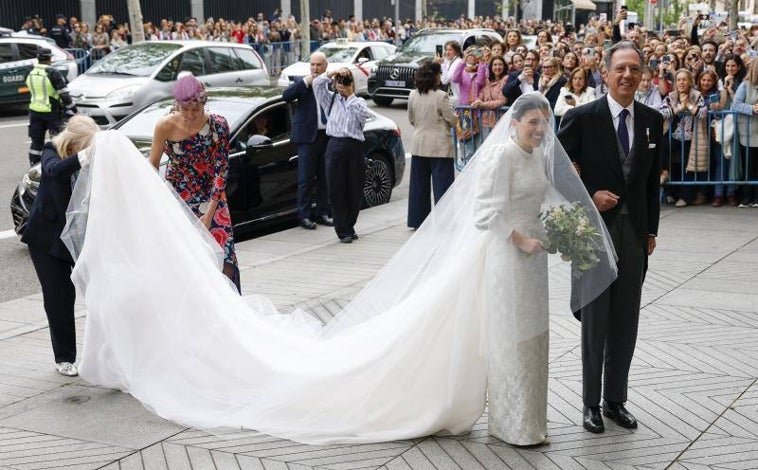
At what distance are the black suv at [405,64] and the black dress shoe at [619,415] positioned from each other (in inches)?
775

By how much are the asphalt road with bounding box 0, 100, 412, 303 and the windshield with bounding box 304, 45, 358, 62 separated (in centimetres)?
181

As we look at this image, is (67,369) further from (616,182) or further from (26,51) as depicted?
(26,51)

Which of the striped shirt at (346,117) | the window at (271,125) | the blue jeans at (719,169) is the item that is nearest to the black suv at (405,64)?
the blue jeans at (719,169)

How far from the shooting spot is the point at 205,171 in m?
7.03

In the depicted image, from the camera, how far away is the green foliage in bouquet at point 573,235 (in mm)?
5121

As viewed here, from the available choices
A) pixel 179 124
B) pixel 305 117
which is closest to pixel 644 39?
pixel 305 117

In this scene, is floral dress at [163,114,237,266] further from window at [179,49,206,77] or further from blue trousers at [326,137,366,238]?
window at [179,49,206,77]

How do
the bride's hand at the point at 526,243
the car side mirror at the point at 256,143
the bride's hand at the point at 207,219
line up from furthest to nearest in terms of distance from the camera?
the car side mirror at the point at 256,143
the bride's hand at the point at 207,219
the bride's hand at the point at 526,243

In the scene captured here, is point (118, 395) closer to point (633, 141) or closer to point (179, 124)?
point (179, 124)

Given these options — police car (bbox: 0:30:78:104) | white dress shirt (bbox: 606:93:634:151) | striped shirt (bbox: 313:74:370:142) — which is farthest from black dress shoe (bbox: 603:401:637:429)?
police car (bbox: 0:30:78:104)

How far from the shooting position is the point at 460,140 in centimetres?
1379

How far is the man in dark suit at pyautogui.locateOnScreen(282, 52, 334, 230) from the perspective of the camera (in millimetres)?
11148

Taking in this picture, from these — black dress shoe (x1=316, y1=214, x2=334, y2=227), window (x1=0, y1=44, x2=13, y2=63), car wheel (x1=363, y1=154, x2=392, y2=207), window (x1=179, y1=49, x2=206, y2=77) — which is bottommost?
black dress shoe (x1=316, y1=214, x2=334, y2=227)

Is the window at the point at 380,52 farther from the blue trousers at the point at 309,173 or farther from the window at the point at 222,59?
the blue trousers at the point at 309,173
